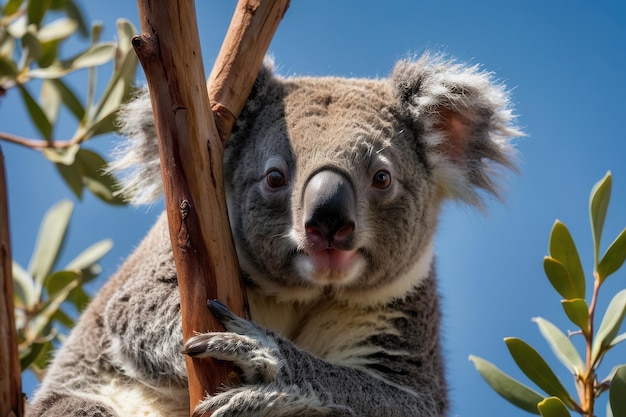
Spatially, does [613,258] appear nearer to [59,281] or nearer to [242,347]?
[242,347]

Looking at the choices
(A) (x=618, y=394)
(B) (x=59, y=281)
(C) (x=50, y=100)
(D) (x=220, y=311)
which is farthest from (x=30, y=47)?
(A) (x=618, y=394)

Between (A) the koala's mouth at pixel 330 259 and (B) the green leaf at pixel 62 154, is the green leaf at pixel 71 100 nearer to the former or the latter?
(B) the green leaf at pixel 62 154

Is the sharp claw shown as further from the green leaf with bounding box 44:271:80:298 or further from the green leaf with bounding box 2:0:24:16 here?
the green leaf with bounding box 2:0:24:16

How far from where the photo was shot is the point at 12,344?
3041 mm

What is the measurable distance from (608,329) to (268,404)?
1208 millimetres

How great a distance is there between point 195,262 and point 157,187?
1.20 metres

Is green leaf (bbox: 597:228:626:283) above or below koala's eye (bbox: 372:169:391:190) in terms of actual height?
below

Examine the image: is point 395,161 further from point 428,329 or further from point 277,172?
point 428,329

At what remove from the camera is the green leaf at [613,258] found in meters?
2.84

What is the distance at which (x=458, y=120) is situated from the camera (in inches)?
148

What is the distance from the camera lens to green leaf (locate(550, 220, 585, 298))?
2980 mm

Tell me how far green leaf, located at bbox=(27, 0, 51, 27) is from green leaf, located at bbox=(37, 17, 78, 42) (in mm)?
406

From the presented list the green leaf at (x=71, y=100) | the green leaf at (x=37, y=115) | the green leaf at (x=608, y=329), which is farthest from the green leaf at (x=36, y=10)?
the green leaf at (x=608, y=329)

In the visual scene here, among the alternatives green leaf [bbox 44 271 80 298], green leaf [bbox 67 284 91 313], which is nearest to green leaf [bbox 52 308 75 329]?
green leaf [bbox 67 284 91 313]
